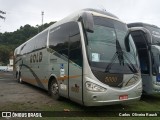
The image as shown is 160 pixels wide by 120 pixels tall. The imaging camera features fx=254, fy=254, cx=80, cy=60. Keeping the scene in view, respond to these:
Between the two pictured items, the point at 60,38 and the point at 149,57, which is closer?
the point at 60,38

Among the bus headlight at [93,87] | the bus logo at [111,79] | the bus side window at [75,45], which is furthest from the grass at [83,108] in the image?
the bus side window at [75,45]

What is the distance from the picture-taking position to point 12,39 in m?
75.4

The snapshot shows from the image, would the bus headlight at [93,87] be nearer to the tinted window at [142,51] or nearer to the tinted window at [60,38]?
the tinted window at [60,38]

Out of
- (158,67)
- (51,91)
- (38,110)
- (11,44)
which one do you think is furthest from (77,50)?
(11,44)

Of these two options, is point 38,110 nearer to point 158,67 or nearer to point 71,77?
point 71,77

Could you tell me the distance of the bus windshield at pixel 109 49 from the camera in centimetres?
807

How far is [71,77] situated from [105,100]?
5.46 feet

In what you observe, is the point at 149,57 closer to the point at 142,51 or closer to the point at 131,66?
the point at 142,51

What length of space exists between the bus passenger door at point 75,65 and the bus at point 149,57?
2.98 meters

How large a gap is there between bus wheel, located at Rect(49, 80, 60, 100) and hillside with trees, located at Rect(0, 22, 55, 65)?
59.9 meters

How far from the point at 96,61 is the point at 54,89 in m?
3.48

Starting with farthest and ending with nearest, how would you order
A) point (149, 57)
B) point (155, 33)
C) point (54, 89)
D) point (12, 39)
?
point (12, 39), point (155, 33), point (149, 57), point (54, 89)

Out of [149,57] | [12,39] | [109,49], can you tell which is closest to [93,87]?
[109,49]

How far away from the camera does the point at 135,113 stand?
28.7 feet
